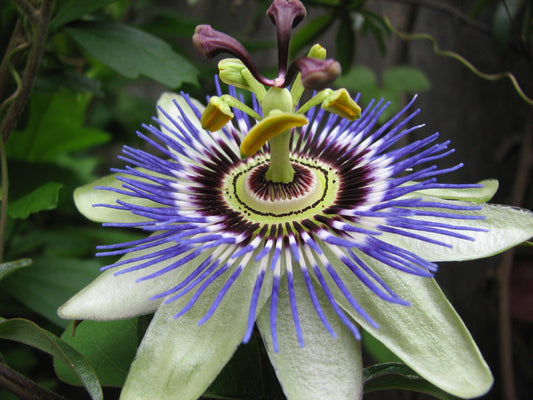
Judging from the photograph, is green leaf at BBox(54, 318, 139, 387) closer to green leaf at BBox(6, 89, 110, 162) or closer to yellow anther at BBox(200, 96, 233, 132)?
yellow anther at BBox(200, 96, 233, 132)

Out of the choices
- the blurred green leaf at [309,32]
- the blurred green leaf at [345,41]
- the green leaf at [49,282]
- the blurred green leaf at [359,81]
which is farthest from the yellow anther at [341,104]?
the blurred green leaf at [359,81]

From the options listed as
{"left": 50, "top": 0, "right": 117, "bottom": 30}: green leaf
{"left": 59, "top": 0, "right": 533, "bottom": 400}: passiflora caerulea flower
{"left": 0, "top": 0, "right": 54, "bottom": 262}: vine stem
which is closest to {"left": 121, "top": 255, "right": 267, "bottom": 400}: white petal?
{"left": 59, "top": 0, "right": 533, "bottom": 400}: passiflora caerulea flower

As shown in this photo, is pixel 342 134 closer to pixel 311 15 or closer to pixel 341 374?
pixel 341 374

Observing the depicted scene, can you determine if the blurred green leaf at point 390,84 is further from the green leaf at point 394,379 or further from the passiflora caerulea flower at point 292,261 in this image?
the green leaf at point 394,379

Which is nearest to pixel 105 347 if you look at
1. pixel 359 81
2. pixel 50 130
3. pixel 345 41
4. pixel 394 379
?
pixel 394 379

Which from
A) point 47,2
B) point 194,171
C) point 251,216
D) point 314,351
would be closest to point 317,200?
point 251,216

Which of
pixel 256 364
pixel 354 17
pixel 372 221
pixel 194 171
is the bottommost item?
pixel 256 364
